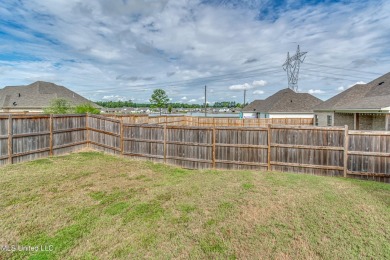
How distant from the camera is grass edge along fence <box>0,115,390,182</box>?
7.03 m

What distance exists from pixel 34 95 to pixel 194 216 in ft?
97.3

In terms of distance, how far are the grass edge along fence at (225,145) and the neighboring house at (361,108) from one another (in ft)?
23.0

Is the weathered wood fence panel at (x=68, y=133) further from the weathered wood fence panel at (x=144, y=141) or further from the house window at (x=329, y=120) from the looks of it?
the house window at (x=329, y=120)

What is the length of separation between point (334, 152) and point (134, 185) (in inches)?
262

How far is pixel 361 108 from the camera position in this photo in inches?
518

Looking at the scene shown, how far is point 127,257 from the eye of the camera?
319cm

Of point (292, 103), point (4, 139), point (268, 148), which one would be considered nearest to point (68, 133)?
point (4, 139)

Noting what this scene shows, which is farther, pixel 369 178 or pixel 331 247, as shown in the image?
pixel 369 178

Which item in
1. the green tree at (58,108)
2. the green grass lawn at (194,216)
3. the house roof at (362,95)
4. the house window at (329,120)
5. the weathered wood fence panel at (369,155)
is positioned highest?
the house roof at (362,95)

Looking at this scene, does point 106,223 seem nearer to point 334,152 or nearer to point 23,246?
point 23,246

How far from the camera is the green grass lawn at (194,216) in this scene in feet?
11.1

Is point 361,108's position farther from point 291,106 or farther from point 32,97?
point 32,97

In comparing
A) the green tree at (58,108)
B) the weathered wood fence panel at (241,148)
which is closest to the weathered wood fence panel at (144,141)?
the weathered wood fence panel at (241,148)

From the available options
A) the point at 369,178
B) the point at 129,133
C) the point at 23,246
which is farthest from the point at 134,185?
the point at 369,178
